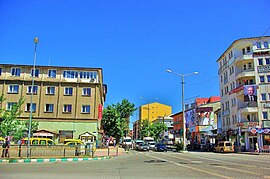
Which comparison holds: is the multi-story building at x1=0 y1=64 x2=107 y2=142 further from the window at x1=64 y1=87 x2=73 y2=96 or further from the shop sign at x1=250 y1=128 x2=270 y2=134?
the shop sign at x1=250 y1=128 x2=270 y2=134

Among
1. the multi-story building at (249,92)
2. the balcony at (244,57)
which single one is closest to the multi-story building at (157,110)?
the multi-story building at (249,92)

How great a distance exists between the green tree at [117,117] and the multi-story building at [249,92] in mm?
20664

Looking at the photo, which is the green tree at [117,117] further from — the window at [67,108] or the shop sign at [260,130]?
the shop sign at [260,130]

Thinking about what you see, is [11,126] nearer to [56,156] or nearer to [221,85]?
[56,156]

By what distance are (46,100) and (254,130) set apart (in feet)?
111

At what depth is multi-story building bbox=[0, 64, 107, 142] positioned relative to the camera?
1844 inches

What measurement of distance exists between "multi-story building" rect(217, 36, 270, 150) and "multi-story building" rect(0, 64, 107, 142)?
24.5 meters

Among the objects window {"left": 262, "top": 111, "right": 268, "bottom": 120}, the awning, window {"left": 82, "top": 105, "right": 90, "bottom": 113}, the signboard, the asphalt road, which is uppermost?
the signboard

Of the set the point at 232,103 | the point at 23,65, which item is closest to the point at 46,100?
the point at 23,65

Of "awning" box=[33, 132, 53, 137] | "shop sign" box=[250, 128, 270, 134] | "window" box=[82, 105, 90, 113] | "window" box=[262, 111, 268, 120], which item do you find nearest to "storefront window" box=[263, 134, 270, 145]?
"shop sign" box=[250, 128, 270, 134]

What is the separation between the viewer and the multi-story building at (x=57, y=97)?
154 feet

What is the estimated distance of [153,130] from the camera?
9856 centimetres

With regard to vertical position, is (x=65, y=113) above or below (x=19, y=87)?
below

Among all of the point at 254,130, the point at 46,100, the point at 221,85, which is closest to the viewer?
the point at 254,130
